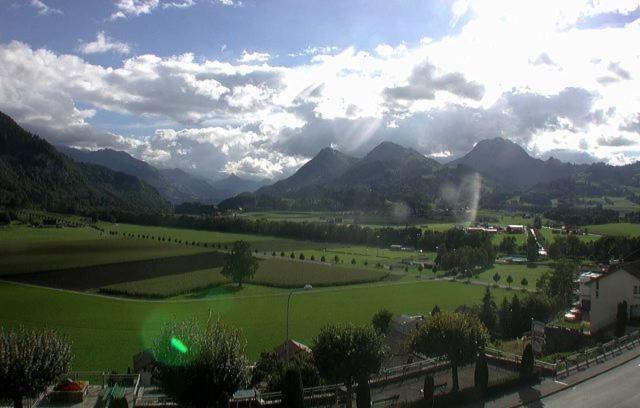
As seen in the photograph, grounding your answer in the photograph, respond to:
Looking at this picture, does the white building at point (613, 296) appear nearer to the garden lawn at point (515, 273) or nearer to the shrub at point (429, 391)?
the shrub at point (429, 391)

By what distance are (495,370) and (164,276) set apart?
57515mm

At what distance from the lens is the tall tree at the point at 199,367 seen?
19.1m

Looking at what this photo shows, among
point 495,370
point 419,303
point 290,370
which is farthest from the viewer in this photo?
point 419,303

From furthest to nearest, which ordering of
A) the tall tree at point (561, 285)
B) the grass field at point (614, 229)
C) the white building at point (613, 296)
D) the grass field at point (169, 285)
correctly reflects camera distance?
the grass field at point (614, 229) < the grass field at point (169, 285) < the tall tree at point (561, 285) < the white building at point (613, 296)

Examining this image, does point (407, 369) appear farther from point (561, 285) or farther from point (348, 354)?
point (561, 285)

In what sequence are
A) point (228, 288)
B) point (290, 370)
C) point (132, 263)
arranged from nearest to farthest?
point (290, 370) < point (228, 288) < point (132, 263)

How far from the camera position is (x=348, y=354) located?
79.3 feet

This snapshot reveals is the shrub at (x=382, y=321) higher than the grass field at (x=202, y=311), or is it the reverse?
the shrub at (x=382, y=321)

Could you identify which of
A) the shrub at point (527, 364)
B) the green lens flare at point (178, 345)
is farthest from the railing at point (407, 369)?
the green lens flare at point (178, 345)

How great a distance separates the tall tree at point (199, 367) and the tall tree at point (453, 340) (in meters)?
11.0

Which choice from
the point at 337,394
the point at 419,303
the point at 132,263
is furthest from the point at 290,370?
the point at 132,263

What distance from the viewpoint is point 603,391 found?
81.1 feet

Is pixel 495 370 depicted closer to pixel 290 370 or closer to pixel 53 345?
pixel 290 370

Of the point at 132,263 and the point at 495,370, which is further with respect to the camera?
the point at 132,263
